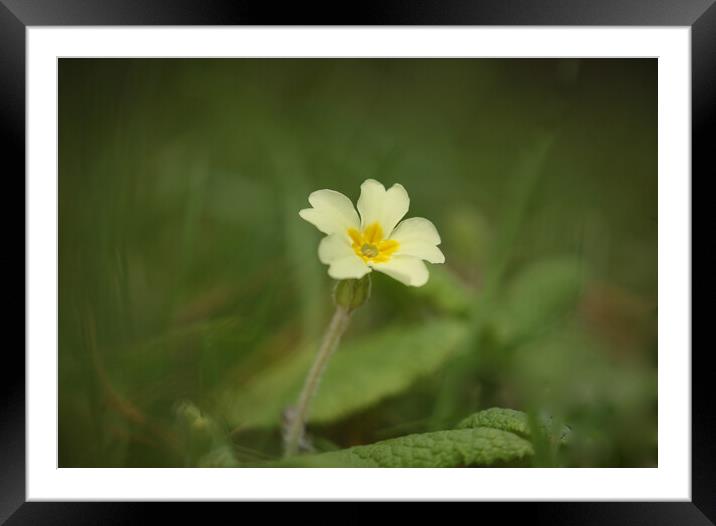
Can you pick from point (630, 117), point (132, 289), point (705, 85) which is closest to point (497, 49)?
point (705, 85)

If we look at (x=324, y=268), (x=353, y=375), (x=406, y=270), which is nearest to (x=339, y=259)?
(x=406, y=270)

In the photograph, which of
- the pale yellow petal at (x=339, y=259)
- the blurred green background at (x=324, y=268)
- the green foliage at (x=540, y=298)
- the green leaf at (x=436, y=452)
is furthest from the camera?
the green foliage at (x=540, y=298)

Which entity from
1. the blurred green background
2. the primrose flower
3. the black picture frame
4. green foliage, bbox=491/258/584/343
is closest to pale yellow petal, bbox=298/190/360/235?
the primrose flower

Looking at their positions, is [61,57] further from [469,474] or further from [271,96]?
[469,474]

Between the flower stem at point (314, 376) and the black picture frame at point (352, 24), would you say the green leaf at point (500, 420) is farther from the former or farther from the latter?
the flower stem at point (314, 376)

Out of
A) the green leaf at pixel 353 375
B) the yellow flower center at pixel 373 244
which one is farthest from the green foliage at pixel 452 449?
the yellow flower center at pixel 373 244

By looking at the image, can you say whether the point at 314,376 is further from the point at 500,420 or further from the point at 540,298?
the point at 540,298

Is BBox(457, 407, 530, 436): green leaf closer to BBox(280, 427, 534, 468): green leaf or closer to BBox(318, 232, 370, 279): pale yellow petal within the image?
BBox(280, 427, 534, 468): green leaf
